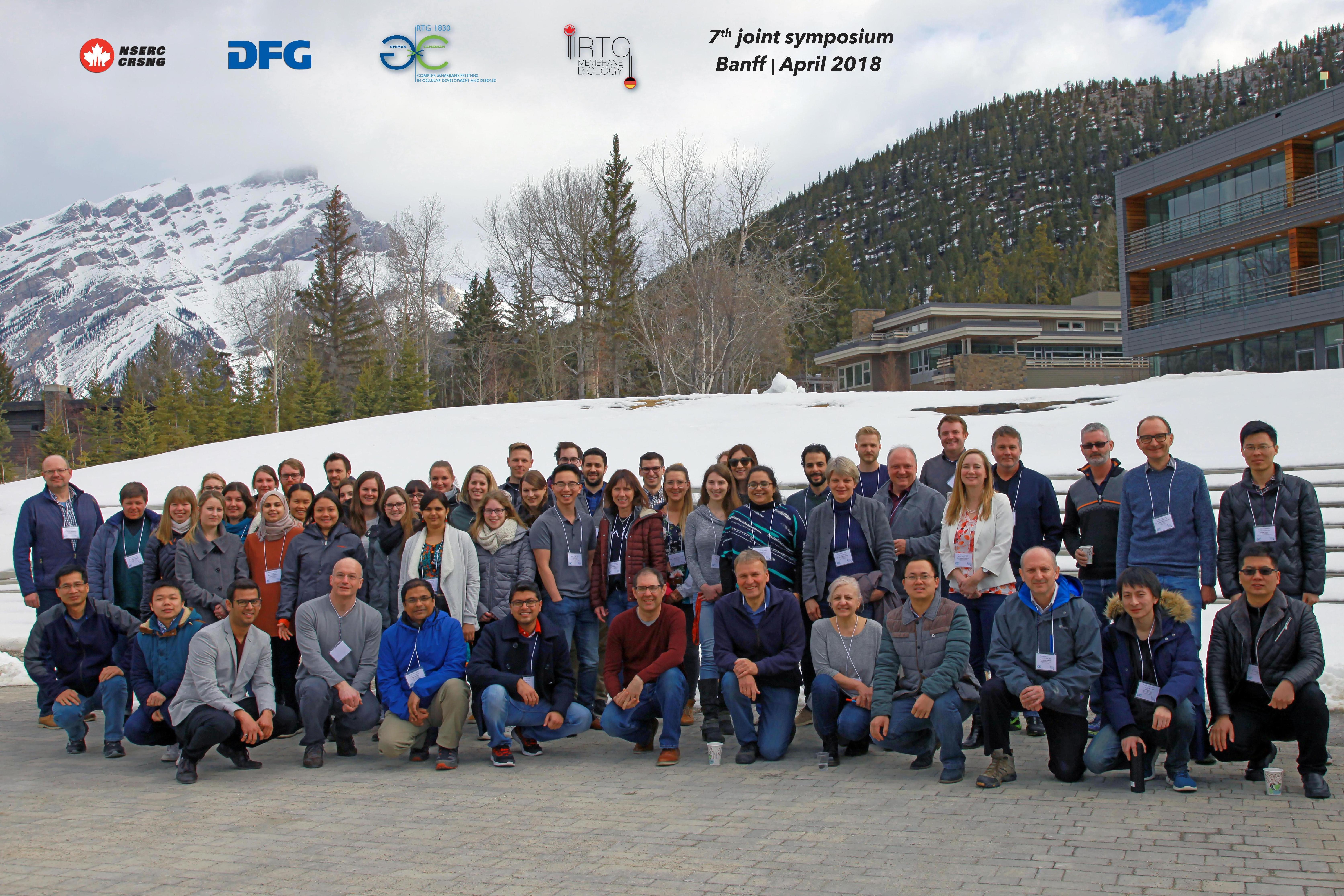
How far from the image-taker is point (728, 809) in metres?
4.80

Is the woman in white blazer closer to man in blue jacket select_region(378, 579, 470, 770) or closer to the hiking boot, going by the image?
man in blue jacket select_region(378, 579, 470, 770)

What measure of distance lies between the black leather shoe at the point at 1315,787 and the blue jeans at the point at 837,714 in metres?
2.05

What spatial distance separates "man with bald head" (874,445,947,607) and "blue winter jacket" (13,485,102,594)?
569cm

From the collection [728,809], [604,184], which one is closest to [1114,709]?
[728,809]

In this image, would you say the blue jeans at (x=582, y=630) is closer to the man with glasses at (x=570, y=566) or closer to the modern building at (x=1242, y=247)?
the man with glasses at (x=570, y=566)

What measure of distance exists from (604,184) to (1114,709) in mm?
41842

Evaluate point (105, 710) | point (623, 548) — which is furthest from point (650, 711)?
point (105, 710)

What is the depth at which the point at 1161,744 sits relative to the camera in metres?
5.02

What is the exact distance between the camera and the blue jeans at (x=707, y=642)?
6160 mm

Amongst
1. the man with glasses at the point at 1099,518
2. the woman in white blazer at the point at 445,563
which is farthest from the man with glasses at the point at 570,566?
the man with glasses at the point at 1099,518

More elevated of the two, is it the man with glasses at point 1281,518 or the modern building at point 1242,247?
the modern building at point 1242,247

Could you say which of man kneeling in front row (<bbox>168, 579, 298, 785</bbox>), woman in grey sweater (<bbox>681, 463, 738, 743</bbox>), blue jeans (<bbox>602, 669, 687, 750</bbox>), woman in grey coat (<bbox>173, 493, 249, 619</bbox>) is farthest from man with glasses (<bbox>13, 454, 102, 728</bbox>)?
woman in grey sweater (<bbox>681, 463, 738, 743</bbox>)

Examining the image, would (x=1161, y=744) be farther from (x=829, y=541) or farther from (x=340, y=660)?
(x=340, y=660)

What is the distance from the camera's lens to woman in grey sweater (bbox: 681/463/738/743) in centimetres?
650
